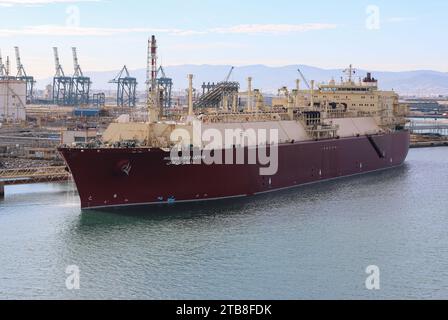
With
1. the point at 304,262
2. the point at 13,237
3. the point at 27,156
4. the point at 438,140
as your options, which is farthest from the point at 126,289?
the point at 438,140

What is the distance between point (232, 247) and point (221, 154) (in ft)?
21.4

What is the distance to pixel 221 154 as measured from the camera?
23531 mm

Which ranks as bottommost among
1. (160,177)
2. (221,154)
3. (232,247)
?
(232,247)

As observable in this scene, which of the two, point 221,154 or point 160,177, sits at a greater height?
point 221,154

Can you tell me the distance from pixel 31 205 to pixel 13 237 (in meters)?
4.87

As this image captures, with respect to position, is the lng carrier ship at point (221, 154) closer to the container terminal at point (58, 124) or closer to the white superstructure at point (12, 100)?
the container terminal at point (58, 124)

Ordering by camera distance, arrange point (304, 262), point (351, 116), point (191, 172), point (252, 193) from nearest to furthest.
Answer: point (304, 262) → point (191, 172) → point (252, 193) → point (351, 116)

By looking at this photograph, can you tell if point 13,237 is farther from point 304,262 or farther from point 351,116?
point 351,116

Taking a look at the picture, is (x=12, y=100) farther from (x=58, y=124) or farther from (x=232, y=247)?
(x=232, y=247)

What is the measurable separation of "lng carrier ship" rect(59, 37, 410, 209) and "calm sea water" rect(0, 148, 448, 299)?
0.74m

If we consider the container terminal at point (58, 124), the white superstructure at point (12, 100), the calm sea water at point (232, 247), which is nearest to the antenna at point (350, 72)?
the container terminal at point (58, 124)

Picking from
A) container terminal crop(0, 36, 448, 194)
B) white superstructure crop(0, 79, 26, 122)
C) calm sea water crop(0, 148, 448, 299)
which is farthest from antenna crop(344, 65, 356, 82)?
white superstructure crop(0, 79, 26, 122)

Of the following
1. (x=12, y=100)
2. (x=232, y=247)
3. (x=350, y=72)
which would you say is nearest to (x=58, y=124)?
(x=12, y=100)

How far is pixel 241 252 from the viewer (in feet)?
55.8
